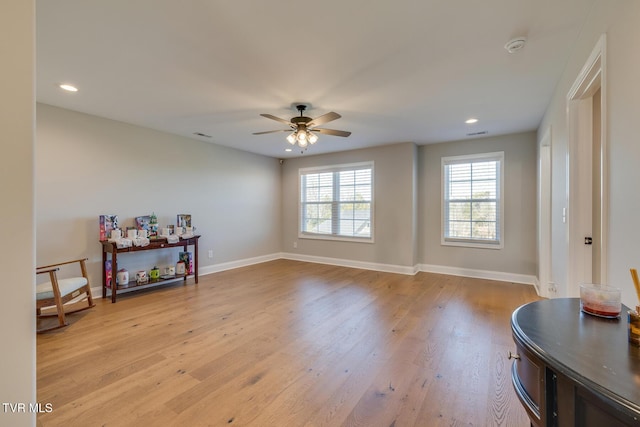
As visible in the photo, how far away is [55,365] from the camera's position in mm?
2217

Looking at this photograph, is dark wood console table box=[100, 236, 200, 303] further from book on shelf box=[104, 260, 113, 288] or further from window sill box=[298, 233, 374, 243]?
Answer: window sill box=[298, 233, 374, 243]

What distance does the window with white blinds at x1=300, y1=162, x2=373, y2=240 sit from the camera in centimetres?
590

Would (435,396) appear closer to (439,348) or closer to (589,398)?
(439,348)

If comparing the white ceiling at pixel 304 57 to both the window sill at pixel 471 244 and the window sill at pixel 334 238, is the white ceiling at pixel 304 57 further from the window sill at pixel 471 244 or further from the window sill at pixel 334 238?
the window sill at pixel 334 238

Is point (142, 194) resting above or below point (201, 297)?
above

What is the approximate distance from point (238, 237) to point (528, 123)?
5456 mm

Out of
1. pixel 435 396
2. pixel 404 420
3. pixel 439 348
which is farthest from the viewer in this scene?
pixel 439 348

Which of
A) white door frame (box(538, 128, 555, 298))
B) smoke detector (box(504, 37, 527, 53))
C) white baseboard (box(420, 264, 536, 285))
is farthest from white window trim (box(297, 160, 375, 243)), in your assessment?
smoke detector (box(504, 37, 527, 53))

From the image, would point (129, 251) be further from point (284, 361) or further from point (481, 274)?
point (481, 274)

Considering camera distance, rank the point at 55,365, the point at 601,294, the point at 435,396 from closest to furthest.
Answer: the point at 601,294, the point at 435,396, the point at 55,365

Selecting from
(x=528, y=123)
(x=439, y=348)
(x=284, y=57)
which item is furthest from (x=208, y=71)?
(x=528, y=123)

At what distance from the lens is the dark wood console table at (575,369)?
0.66 m

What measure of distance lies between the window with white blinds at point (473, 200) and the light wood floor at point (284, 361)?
4.05 ft

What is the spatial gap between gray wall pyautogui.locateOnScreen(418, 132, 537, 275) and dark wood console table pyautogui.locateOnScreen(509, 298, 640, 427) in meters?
4.13
